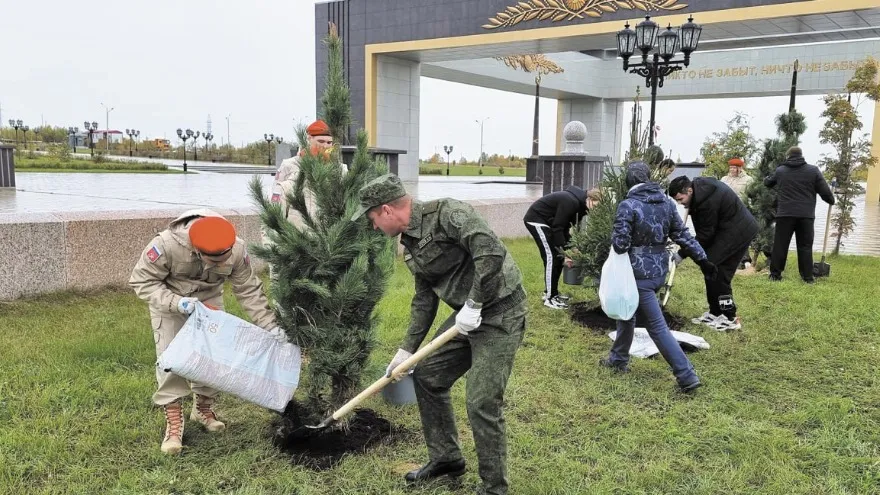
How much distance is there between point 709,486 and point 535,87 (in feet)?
101

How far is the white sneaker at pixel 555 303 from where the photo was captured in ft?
23.2

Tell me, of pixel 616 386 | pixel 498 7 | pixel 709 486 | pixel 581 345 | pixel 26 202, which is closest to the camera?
pixel 709 486

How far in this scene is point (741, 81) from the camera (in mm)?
31062

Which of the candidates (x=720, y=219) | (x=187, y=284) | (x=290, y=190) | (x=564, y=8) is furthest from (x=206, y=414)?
(x=564, y=8)

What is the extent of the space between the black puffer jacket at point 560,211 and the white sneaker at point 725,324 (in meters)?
1.71

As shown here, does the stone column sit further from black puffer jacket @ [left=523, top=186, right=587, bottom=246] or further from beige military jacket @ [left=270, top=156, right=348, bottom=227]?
beige military jacket @ [left=270, top=156, right=348, bottom=227]

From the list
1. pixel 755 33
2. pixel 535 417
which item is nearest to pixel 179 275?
pixel 535 417

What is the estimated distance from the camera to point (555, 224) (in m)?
6.95

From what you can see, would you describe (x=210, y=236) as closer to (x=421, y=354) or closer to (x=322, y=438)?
(x=421, y=354)

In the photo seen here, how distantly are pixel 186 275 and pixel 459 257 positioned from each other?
160 centimetres

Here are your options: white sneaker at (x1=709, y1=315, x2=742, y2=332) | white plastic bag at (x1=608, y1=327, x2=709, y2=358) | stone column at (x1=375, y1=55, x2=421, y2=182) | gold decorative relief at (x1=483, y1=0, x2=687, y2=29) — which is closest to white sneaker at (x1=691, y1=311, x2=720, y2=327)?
white sneaker at (x1=709, y1=315, x2=742, y2=332)

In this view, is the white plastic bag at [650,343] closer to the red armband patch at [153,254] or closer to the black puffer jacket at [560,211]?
the black puffer jacket at [560,211]

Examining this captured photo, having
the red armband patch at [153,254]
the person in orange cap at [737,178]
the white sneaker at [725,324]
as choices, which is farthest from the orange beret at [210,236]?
the person in orange cap at [737,178]

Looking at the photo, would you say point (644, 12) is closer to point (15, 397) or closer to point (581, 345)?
point (581, 345)
